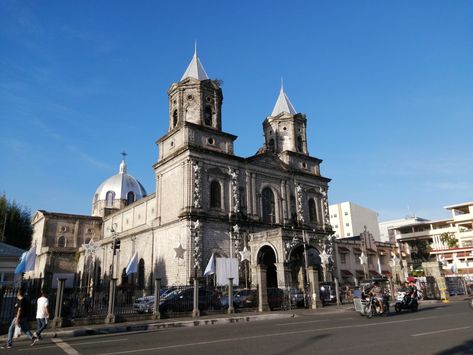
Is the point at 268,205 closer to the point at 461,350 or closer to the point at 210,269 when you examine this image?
the point at 210,269

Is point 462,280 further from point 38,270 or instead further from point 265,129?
point 38,270

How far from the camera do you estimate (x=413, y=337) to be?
31.0 feet

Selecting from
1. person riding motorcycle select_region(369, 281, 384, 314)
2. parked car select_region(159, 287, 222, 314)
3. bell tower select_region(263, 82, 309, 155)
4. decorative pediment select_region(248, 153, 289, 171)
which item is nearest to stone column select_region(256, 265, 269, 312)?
parked car select_region(159, 287, 222, 314)

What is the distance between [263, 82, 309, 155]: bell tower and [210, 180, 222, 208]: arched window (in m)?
10.3

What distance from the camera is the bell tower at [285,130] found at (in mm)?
42938

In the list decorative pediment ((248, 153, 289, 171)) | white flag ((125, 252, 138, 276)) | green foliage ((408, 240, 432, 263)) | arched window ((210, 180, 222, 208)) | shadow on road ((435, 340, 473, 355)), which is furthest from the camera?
green foliage ((408, 240, 432, 263))

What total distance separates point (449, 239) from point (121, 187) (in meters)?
52.9

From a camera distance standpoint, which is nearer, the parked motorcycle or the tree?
the parked motorcycle

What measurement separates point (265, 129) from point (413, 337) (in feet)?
120

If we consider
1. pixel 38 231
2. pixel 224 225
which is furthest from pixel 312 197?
pixel 38 231

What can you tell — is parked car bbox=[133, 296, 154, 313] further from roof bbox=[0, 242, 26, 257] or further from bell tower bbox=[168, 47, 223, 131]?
bell tower bbox=[168, 47, 223, 131]

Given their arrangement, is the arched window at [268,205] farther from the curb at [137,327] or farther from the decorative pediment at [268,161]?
the curb at [137,327]

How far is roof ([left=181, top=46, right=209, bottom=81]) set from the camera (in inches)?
1460

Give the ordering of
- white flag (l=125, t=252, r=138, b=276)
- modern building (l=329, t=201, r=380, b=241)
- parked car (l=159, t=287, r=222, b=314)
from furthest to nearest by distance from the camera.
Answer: modern building (l=329, t=201, r=380, b=241)
white flag (l=125, t=252, r=138, b=276)
parked car (l=159, t=287, r=222, b=314)
